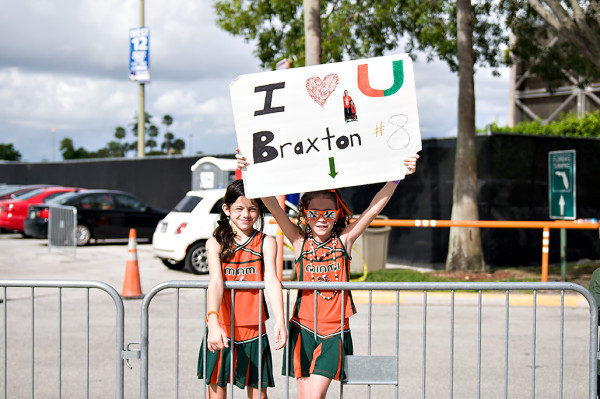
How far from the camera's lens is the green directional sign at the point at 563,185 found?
12820 mm

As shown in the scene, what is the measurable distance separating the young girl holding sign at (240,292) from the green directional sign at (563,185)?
33.1ft

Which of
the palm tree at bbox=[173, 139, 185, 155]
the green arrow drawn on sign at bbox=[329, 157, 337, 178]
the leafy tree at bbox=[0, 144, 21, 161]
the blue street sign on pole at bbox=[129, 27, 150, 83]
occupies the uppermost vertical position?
the palm tree at bbox=[173, 139, 185, 155]

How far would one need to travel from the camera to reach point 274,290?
3787 mm

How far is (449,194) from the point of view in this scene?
14984mm

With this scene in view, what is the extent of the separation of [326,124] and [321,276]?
84 cm

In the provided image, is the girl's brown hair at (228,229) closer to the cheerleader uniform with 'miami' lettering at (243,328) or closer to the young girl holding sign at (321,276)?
the cheerleader uniform with 'miami' lettering at (243,328)

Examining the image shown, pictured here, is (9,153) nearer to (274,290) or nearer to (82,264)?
(82,264)

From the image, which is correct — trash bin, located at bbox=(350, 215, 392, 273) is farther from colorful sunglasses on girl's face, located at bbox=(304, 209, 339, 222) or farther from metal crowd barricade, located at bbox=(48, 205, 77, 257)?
colorful sunglasses on girl's face, located at bbox=(304, 209, 339, 222)

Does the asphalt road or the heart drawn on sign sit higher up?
the heart drawn on sign

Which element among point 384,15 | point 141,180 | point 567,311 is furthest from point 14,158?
point 567,311

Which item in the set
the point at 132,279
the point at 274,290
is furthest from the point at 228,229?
the point at 132,279

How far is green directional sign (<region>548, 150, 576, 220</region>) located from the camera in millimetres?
12820

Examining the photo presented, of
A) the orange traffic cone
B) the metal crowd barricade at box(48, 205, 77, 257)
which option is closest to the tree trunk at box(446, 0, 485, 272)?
the orange traffic cone

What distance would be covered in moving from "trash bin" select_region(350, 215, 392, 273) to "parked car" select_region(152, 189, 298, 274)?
1268mm
